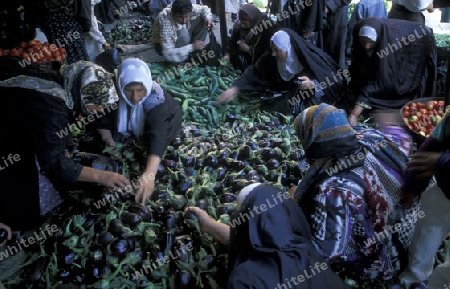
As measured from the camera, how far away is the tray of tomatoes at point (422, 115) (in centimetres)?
301

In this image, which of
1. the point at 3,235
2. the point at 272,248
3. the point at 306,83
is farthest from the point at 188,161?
the point at 306,83

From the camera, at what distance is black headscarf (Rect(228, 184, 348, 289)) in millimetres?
1258

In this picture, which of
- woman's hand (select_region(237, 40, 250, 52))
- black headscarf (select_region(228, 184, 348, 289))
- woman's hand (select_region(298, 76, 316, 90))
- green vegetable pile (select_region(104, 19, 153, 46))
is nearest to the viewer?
black headscarf (select_region(228, 184, 348, 289))

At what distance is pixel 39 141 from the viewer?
206 centimetres

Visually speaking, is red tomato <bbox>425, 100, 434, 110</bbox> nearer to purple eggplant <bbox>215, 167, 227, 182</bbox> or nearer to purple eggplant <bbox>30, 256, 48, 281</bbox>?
purple eggplant <bbox>215, 167, 227, 182</bbox>

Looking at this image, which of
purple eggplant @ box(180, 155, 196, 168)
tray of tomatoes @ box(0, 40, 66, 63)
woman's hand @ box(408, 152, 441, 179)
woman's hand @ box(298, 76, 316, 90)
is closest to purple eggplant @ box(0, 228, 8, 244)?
tray of tomatoes @ box(0, 40, 66, 63)

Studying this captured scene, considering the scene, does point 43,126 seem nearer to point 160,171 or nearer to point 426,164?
point 160,171

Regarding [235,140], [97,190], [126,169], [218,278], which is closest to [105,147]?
[126,169]

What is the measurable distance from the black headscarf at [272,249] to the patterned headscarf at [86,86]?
47.6 inches

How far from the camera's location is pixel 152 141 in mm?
2459

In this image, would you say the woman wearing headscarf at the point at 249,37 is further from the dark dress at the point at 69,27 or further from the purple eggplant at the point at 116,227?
the purple eggplant at the point at 116,227

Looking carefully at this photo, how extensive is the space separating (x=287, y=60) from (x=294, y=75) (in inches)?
6.5

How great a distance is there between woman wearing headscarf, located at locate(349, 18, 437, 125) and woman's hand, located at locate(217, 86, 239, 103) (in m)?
1.09

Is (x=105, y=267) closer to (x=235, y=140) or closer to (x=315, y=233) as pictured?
(x=315, y=233)
